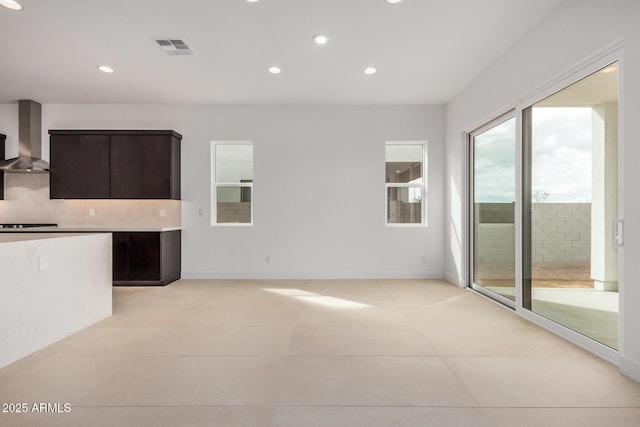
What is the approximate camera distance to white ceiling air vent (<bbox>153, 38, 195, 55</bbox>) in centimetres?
361

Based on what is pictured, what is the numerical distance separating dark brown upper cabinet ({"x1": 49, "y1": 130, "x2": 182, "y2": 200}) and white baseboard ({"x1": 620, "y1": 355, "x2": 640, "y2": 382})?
559cm

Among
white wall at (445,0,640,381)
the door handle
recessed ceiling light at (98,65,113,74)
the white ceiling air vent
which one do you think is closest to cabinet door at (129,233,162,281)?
recessed ceiling light at (98,65,113,74)

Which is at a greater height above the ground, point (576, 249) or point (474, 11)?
point (474, 11)

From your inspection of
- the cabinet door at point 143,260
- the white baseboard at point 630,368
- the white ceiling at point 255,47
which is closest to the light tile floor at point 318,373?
the white baseboard at point 630,368

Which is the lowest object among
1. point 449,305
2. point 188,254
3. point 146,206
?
point 449,305

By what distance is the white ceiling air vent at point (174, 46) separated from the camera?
361 centimetres

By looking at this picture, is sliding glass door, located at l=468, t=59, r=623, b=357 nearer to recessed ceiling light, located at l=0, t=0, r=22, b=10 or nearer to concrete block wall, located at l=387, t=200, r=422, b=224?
concrete block wall, located at l=387, t=200, r=422, b=224

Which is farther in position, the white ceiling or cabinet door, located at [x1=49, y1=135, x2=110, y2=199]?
cabinet door, located at [x1=49, y1=135, x2=110, y2=199]

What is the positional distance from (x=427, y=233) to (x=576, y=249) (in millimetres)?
2926

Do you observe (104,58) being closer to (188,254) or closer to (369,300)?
(188,254)

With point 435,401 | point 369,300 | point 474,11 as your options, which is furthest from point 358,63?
point 435,401

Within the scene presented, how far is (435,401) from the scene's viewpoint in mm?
1969

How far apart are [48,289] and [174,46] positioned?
271 centimetres

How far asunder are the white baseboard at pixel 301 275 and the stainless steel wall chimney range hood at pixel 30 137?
281cm
